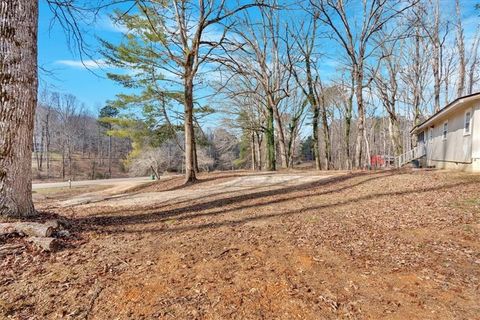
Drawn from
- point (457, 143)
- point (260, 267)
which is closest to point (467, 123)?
point (457, 143)

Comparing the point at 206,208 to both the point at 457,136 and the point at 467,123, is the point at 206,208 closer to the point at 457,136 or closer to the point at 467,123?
the point at 467,123

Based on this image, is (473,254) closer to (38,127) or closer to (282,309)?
(282,309)

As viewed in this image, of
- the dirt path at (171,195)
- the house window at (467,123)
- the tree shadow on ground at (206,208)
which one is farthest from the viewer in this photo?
the house window at (467,123)

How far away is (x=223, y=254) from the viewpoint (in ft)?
10.9

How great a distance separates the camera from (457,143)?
36.3ft

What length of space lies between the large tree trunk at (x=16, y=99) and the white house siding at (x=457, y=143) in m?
12.6

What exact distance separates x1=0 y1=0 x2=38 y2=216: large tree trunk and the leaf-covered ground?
3.22ft

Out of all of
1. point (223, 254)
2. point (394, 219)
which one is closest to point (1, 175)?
point (223, 254)

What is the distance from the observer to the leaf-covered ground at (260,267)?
221 cm

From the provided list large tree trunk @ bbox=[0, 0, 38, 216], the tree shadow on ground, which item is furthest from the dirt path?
large tree trunk @ bbox=[0, 0, 38, 216]

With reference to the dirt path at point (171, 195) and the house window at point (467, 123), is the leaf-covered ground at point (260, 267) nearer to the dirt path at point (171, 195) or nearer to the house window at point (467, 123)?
the dirt path at point (171, 195)

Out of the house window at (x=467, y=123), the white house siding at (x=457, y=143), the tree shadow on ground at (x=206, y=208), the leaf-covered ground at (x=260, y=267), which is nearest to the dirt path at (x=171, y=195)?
the tree shadow on ground at (x=206, y=208)

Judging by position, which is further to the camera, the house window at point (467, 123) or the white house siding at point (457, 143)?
the house window at point (467, 123)

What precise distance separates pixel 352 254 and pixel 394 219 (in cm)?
198
